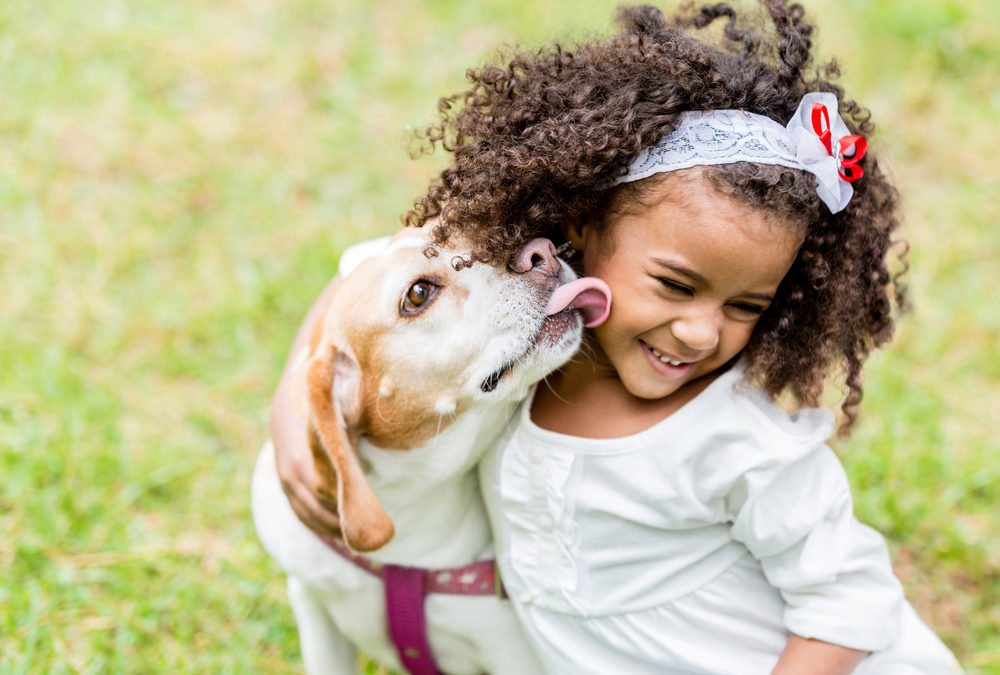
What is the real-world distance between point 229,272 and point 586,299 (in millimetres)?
2722

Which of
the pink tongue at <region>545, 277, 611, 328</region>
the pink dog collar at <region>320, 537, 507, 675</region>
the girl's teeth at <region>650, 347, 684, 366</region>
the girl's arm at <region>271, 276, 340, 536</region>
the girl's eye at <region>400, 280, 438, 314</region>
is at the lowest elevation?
the pink dog collar at <region>320, 537, 507, 675</region>

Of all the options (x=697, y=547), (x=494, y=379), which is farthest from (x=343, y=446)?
(x=697, y=547)

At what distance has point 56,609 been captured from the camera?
3154 mm

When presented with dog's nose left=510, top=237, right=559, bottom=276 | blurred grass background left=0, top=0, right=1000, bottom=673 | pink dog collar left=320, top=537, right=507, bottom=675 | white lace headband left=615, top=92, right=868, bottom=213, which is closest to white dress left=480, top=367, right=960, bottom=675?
pink dog collar left=320, top=537, right=507, bottom=675

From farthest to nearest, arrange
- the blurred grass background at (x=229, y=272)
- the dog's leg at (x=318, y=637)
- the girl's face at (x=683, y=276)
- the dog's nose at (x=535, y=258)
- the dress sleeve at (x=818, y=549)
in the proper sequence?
1. the blurred grass background at (x=229, y=272)
2. the dog's leg at (x=318, y=637)
3. the dog's nose at (x=535, y=258)
4. the dress sleeve at (x=818, y=549)
5. the girl's face at (x=683, y=276)

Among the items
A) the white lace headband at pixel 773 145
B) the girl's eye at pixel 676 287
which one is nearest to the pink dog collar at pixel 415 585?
the girl's eye at pixel 676 287

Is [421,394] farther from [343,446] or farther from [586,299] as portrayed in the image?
[586,299]

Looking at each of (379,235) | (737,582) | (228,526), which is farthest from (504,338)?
(379,235)

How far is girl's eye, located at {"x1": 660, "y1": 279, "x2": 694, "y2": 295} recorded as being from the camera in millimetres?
2178

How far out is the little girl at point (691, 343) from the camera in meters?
2.16

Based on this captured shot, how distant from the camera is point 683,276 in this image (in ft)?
7.05

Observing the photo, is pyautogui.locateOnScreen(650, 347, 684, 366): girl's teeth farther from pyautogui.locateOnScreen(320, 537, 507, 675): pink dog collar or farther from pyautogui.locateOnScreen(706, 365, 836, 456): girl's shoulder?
pyautogui.locateOnScreen(320, 537, 507, 675): pink dog collar

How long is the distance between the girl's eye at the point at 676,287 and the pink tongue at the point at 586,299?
0.44 feet

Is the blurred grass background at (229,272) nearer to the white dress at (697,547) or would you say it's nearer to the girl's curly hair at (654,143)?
the girl's curly hair at (654,143)
